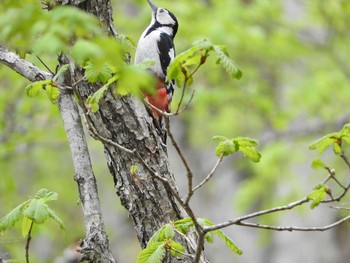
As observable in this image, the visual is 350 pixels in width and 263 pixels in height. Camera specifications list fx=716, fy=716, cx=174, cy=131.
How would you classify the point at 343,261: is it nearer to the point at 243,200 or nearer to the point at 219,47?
the point at 243,200

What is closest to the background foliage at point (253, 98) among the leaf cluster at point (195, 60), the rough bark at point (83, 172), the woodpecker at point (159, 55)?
the woodpecker at point (159, 55)

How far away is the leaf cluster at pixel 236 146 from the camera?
2.53 metres

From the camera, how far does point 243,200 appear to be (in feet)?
29.3

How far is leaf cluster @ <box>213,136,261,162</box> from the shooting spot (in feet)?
8.29

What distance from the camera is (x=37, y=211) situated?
2.54 m

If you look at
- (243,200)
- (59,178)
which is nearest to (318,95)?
(243,200)

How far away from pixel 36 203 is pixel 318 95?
603cm

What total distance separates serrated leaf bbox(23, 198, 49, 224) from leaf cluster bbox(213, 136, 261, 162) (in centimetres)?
65

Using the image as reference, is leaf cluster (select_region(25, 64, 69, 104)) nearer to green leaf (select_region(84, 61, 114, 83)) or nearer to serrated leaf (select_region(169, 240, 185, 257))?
green leaf (select_region(84, 61, 114, 83))

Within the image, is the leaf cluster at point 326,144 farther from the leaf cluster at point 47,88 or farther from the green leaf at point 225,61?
the leaf cluster at point 47,88

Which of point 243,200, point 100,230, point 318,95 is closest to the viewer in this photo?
point 100,230

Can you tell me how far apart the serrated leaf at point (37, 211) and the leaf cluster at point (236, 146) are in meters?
0.65

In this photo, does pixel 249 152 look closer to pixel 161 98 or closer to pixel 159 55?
pixel 161 98

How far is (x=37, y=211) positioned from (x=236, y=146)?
75cm
